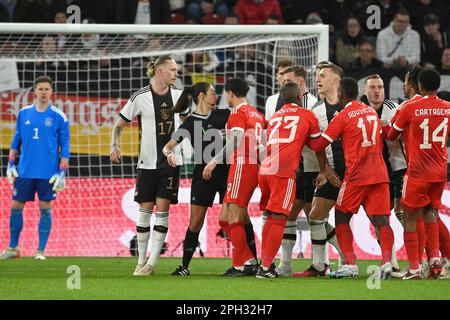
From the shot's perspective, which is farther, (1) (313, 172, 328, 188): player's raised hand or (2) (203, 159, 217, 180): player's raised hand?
(2) (203, 159, 217, 180): player's raised hand

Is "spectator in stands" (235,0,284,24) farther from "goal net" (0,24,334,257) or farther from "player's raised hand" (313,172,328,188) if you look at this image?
"player's raised hand" (313,172,328,188)

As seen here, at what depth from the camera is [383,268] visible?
9.10m

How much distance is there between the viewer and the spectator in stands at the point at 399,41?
52.3ft

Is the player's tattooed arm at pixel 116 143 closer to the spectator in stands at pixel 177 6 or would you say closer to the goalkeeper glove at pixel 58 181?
the goalkeeper glove at pixel 58 181

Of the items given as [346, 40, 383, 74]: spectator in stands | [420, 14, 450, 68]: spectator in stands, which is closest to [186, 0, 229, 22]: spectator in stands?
[346, 40, 383, 74]: spectator in stands

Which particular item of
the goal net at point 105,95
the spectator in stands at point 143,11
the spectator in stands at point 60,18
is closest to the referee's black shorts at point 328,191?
the goal net at point 105,95

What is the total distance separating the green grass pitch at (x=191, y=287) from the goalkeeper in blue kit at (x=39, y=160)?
5.52ft

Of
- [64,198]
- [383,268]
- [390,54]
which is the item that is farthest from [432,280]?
[390,54]

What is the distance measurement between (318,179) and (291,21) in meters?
8.16

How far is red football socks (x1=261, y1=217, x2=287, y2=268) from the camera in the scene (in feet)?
30.0

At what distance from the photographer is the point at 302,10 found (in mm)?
17156

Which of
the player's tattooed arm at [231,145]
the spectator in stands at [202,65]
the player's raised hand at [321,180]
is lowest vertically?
the player's raised hand at [321,180]

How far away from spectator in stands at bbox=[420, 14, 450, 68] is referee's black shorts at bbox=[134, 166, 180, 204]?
22.7 ft
